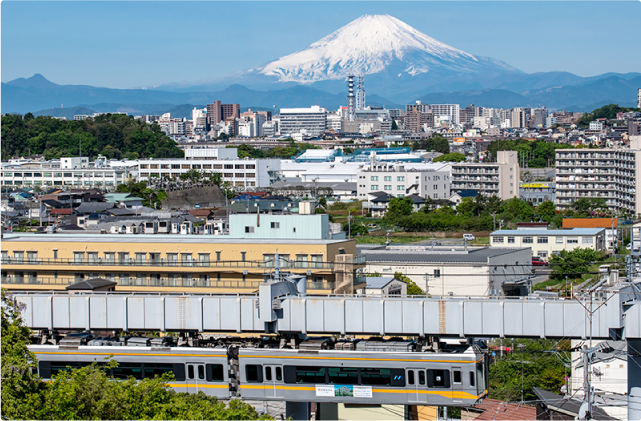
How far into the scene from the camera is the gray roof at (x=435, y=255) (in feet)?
60.9

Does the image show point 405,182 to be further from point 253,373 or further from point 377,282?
point 253,373

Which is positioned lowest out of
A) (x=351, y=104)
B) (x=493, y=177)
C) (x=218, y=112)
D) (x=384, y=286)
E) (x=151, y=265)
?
(x=384, y=286)

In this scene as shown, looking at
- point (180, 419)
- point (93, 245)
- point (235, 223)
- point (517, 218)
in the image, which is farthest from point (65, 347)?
point (517, 218)

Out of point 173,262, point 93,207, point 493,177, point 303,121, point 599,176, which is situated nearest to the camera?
point 173,262

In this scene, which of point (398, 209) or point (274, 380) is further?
point (398, 209)

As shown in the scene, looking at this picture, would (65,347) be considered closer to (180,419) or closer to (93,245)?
(180,419)

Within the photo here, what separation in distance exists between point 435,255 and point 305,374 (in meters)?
11.8

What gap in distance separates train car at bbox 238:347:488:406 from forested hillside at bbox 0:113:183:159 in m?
52.1

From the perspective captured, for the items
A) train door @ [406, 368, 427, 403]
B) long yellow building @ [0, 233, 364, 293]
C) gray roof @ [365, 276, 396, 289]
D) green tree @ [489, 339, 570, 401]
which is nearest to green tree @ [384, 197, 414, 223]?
gray roof @ [365, 276, 396, 289]

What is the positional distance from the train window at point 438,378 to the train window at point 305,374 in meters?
0.96

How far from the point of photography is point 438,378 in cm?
773

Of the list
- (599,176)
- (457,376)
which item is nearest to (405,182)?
(599,176)

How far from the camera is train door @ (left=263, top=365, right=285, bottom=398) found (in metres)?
7.96

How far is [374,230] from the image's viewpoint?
106 feet
